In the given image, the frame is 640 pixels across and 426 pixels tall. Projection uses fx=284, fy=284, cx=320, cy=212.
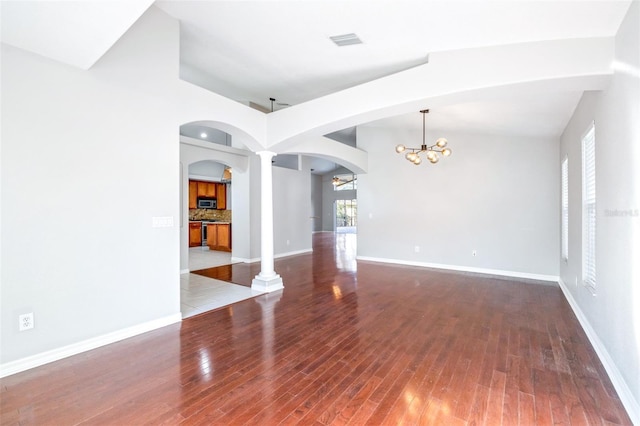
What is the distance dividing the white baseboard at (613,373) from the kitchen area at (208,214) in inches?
327

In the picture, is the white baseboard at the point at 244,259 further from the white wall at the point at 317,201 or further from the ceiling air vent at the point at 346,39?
the white wall at the point at 317,201

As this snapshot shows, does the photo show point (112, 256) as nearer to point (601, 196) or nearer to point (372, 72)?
point (372, 72)

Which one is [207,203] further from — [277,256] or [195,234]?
[277,256]

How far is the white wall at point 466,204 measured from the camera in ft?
17.9

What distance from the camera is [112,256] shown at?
2.82 metres

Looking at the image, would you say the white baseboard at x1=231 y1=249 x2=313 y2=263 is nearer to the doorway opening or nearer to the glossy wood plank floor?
the glossy wood plank floor

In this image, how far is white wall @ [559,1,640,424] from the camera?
1.86m

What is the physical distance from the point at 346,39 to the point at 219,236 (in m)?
7.62

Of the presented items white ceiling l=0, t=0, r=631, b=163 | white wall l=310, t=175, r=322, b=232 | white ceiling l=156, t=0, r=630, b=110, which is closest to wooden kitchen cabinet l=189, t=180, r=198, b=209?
white ceiling l=0, t=0, r=631, b=163

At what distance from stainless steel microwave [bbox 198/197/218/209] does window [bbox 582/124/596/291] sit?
419 inches

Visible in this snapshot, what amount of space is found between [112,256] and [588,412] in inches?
159

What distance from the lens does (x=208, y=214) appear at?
1129cm

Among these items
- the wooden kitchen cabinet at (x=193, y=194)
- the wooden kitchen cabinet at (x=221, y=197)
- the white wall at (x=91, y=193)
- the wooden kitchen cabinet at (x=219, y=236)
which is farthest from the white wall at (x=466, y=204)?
the wooden kitchen cabinet at (x=193, y=194)

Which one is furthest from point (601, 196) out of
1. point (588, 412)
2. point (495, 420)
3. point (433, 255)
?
point (433, 255)
